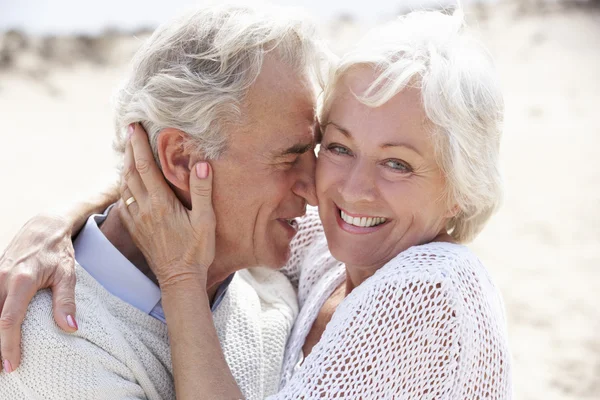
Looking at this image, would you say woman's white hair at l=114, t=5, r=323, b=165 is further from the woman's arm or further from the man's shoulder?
the man's shoulder

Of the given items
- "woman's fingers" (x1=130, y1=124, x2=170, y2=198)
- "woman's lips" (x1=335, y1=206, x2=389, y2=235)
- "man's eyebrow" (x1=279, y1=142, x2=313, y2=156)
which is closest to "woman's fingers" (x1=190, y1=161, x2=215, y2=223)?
"woman's fingers" (x1=130, y1=124, x2=170, y2=198)

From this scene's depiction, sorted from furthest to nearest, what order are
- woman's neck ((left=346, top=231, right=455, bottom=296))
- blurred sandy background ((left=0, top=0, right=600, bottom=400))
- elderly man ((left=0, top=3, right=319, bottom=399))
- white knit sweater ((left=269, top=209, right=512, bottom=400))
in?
1. blurred sandy background ((left=0, top=0, right=600, bottom=400))
2. woman's neck ((left=346, top=231, right=455, bottom=296))
3. elderly man ((left=0, top=3, right=319, bottom=399))
4. white knit sweater ((left=269, top=209, right=512, bottom=400))

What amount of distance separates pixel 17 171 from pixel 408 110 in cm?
940

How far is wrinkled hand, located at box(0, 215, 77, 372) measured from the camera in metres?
2.45

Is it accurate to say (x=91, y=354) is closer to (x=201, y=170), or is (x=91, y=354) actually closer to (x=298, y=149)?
(x=201, y=170)

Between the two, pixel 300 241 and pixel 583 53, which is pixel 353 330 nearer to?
pixel 300 241

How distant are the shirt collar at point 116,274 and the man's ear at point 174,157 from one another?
37 cm

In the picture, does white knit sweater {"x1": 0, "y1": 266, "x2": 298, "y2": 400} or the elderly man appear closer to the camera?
white knit sweater {"x1": 0, "y1": 266, "x2": 298, "y2": 400}

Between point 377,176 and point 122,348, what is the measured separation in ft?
3.90

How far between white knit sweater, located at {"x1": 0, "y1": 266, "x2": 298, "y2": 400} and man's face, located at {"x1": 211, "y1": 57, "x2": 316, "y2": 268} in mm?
270

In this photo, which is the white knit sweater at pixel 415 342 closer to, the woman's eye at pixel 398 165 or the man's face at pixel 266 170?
the woman's eye at pixel 398 165

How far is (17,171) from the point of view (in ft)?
36.1

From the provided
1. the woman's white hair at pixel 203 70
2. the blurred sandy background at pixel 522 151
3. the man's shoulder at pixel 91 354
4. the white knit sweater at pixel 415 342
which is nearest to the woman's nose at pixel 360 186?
the white knit sweater at pixel 415 342

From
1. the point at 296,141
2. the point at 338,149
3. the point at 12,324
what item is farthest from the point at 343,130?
the point at 12,324
